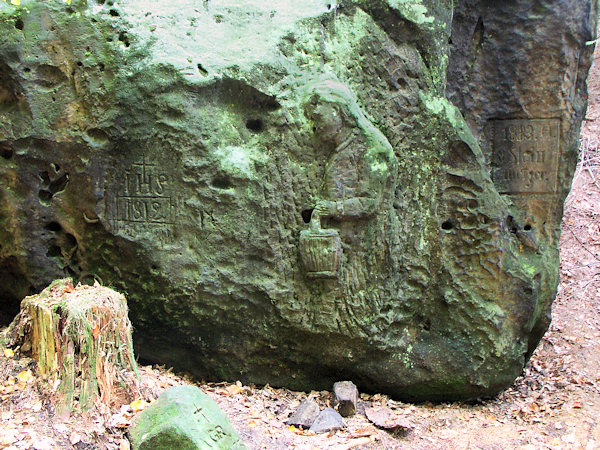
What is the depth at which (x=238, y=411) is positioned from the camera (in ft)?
14.0

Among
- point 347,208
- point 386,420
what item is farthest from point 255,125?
point 386,420

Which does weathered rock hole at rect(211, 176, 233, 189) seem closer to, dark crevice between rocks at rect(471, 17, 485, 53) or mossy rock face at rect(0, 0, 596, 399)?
mossy rock face at rect(0, 0, 596, 399)

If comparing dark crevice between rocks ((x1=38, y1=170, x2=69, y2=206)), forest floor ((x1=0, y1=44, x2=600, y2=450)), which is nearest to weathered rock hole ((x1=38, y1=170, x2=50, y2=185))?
dark crevice between rocks ((x1=38, y1=170, x2=69, y2=206))

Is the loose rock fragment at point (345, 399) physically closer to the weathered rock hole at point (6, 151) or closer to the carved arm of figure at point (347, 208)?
the carved arm of figure at point (347, 208)

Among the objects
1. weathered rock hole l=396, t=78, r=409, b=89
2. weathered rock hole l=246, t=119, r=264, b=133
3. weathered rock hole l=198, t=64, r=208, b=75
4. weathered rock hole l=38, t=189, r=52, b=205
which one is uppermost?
weathered rock hole l=198, t=64, r=208, b=75

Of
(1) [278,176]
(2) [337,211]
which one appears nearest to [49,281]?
(1) [278,176]

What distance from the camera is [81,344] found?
348 centimetres

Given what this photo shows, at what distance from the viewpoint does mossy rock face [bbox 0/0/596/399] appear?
4207mm

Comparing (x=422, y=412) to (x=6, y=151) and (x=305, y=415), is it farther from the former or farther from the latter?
(x=6, y=151)

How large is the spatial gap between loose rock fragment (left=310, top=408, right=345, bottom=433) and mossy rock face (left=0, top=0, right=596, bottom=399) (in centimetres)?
47

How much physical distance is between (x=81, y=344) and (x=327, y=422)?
1698mm

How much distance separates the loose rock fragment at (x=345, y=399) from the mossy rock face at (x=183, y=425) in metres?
1.20

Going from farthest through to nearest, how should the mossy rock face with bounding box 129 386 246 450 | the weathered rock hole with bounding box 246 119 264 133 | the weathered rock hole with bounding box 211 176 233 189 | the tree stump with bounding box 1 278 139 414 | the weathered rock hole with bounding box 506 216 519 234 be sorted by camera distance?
the weathered rock hole with bounding box 506 216 519 234 < the weathered rock hole with bounding box 246 119 264 133 < the weathered rock hole with bounding box 211 176 233 189 < the tree stump with bounding box 1 278 139 414 < the mossy rock face with bounding box 129 386 246 450

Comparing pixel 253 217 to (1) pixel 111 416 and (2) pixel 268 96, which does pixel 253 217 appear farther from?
(1) pixel 111 416
